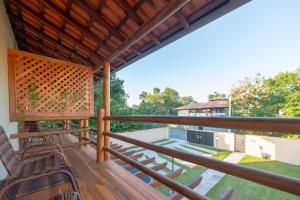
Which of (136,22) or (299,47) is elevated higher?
(299,47)

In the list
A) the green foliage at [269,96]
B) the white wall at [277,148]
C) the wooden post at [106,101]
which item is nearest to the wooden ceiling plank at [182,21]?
the wooden post at [106,101]

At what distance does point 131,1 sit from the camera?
1.89 m

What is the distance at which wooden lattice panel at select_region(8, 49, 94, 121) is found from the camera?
9.93 feet

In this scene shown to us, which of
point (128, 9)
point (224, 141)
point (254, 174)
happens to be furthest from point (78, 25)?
point (224, 141)

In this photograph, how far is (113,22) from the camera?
234 centimetres

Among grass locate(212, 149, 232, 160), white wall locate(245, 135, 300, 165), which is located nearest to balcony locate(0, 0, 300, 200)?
grass locate(212, 149, 232, 160)

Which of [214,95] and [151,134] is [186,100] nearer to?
[214,95]

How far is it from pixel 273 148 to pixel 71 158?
1352 centimetres

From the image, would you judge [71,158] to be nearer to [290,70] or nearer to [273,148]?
[273,148]

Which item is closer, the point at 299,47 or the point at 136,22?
the point at 136,22

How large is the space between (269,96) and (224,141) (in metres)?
6.30

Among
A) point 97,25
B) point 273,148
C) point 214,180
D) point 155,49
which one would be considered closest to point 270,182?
point 155,49

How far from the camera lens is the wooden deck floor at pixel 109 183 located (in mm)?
1621

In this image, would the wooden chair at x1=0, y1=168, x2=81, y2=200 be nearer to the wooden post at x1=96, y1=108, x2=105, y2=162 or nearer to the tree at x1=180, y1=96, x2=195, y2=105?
the wooden post at x1=96, y1=108, x2=105, y2=162
